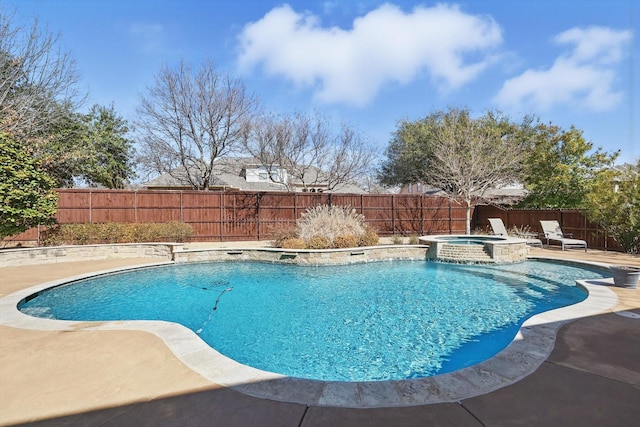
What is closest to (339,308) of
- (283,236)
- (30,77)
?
(283,236)

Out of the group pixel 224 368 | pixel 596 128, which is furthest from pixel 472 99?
pixel 224 368

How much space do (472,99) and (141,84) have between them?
60.7 ft

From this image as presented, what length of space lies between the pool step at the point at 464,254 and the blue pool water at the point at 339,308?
0.72 metres

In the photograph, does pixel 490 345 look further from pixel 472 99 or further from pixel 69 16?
pixel 472 99

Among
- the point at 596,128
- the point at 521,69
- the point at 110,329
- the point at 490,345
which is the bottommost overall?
the point at 490,345

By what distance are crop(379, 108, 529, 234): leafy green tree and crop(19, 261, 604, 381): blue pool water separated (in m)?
6.95

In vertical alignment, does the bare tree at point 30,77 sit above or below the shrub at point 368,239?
above

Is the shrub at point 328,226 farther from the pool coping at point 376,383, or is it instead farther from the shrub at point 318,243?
the pool coping at point 376,383

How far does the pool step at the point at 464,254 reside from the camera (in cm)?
1024

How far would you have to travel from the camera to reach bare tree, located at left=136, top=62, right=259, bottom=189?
52.2 feet

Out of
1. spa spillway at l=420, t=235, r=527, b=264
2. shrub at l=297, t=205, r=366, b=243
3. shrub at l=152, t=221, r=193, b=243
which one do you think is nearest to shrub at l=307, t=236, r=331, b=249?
shrub at l=297, t=205, r=366, b=243

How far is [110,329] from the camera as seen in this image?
407 cm

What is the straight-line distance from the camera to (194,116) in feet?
53.5

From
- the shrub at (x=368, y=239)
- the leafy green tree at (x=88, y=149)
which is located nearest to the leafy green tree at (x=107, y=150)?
the leafy green tree at (x=88, y=149)
